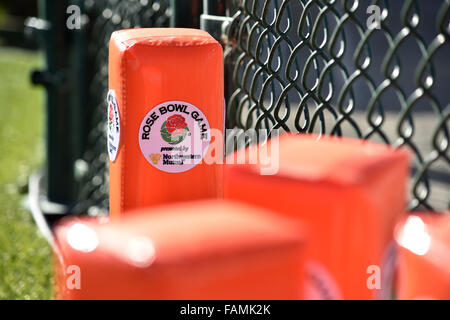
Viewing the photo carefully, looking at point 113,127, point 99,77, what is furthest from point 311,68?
point 99,77

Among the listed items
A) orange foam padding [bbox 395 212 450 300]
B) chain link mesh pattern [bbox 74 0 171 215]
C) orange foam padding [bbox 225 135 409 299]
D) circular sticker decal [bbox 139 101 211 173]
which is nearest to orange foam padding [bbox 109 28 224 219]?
circular sticker decal [bbox 139 101 211 173]

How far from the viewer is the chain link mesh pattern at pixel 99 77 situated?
408 cm

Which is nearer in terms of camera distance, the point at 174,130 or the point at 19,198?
the point at 174,130

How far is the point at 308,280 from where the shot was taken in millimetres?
1438

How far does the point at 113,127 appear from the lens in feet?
8.56

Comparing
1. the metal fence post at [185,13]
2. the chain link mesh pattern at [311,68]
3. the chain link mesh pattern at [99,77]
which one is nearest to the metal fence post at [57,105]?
the chain link mesh pattern at [99,77]

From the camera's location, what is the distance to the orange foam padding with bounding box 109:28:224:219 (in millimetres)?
2480

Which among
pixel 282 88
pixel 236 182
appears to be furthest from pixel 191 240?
pixel 282 88

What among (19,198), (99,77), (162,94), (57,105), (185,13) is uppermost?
(185,13)

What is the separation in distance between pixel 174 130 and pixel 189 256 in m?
1.23

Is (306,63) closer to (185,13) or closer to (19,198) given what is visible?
(185,13)

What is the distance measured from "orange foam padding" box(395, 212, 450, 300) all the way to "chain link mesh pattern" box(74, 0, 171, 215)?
8.69ft
